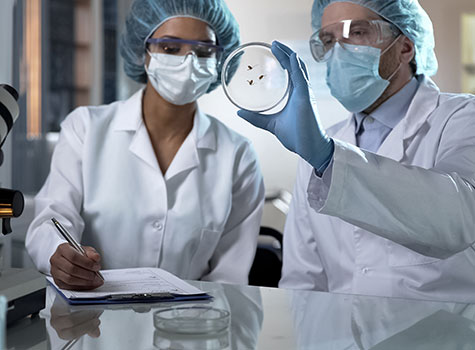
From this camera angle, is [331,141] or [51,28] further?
[51,28]

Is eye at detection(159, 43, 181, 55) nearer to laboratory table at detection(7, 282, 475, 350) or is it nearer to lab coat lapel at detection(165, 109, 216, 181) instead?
lab coat lapel at detection(165, 109, 216, 181)

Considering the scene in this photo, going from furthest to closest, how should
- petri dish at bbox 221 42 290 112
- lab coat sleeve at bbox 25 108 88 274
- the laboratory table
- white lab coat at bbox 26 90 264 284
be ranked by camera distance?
white lab coat at bbox 26 90 264 284
lab coat sleeve at bbox 25 108 88 274
petri dish at bbox 221 42 290 112
the laboratory table

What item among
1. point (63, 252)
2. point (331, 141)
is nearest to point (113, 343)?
point (63, 252)

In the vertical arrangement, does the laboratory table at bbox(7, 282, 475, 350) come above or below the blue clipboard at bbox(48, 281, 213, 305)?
above

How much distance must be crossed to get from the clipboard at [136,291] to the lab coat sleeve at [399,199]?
32cm

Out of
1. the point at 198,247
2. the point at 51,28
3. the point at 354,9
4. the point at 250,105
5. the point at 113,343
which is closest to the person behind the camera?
the point at 113,343

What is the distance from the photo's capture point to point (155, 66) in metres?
1.94

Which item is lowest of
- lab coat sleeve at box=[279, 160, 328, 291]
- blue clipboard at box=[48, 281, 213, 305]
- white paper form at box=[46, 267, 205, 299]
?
lab coat sleeve at box=[279, 160, 328, 291]

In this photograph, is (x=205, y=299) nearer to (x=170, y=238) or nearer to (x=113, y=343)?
(x=113, y=343)

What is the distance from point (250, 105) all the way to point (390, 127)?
2.07ft

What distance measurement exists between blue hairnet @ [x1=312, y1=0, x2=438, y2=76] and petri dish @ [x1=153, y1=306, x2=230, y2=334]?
3.47ft

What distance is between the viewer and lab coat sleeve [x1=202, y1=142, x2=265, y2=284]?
1.88 metres

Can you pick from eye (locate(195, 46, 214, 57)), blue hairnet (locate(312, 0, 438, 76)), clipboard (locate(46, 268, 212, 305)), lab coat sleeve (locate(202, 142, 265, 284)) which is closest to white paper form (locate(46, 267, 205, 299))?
clipboard (locate(46, 268, 212, 305))

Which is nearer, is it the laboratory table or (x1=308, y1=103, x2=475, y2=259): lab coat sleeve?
the laboratory table
